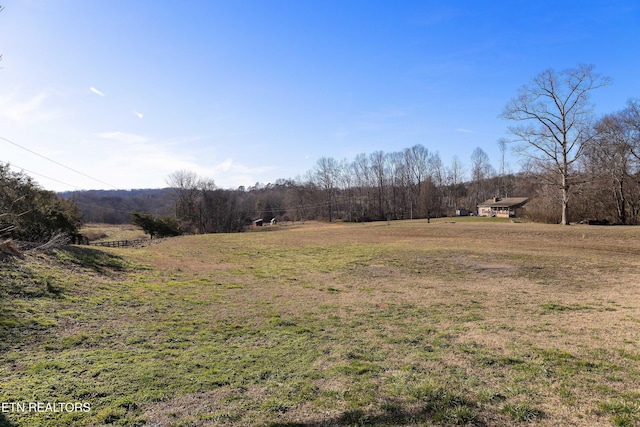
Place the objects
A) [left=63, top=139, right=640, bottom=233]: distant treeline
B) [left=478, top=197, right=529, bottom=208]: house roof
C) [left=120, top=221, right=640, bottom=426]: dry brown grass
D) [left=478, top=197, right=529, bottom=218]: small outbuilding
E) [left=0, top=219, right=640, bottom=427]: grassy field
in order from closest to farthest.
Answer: [left=0, top=219, right=640, bottom=427]: grassy field < [left=120, top=221, right=640, bottom=426]: dry brown grass < [left=63, top=139, right=640, bottom=233]: distant treeline < [left=478, top=197, right=529, bottom=218]: small outbuilding < [left=478, top=197, right=529, bottom=208]: house roof

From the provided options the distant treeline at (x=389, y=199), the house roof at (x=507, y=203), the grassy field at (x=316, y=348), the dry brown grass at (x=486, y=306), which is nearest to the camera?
the grassy field at (x=316, y=348)

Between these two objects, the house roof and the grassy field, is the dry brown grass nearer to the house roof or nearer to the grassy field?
the grassy field

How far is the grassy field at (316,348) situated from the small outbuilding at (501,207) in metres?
67.1

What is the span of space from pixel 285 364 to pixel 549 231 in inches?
1185

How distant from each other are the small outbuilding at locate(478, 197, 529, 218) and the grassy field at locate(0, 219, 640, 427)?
67.1 meters

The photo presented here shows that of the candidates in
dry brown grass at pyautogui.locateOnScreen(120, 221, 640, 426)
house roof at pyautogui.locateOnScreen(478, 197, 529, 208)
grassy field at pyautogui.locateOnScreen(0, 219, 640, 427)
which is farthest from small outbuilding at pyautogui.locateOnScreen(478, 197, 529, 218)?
grassy field at pyautogui.locateOnScreen(0, 219, 640, 427)

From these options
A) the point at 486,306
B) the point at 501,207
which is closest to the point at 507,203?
the point at 501,207

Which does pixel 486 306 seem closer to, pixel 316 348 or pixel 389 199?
pixel 316 348

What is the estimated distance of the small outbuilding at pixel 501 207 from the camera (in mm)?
74250

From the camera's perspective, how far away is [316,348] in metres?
6.16

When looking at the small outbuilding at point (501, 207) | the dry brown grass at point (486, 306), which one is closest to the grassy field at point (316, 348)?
the dry brown grass at point (486, 306)

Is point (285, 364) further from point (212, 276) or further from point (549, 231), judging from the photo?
point (549, 231)

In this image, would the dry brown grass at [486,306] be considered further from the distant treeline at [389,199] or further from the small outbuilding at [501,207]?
the small outbuilding at [501,207]

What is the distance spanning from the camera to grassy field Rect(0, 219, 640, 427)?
379 centimetres
